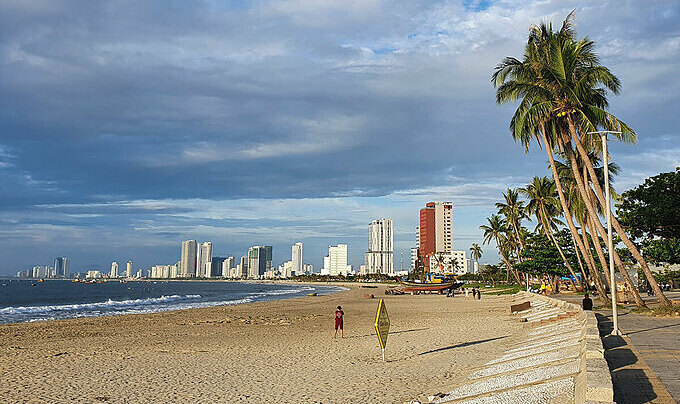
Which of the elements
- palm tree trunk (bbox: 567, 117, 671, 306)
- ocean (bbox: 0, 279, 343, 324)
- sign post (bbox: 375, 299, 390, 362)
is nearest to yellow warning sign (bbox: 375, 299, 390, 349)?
sign post (bbox: 375, 299, 390, 362)

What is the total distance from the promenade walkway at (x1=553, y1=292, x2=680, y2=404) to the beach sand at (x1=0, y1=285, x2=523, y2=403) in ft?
11.6

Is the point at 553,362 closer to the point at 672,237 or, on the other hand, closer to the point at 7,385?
the point at 7,385

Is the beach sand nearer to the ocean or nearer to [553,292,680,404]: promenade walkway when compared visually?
[553,292,680,404]: promenade walkway

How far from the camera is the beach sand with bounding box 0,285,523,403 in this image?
1152cm

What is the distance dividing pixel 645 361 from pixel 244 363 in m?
10.9

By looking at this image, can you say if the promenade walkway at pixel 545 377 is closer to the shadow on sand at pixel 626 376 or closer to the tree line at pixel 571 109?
the shadow on sand at pixel 626 376

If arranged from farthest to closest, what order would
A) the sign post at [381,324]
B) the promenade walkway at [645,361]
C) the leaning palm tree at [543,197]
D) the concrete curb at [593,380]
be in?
the leaning palm tree at [543,197] → the sign post at [381,324] → the promenade walkway at [645,361] → the concrete curb at [593,380]

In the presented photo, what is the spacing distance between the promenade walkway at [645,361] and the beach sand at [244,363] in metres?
3.52

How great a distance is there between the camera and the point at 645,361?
33.3 feet

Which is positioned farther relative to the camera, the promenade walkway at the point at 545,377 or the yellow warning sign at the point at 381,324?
the yellow warning sign at the point at 381,324

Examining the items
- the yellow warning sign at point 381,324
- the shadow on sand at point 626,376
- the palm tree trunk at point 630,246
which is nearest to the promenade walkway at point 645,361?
the shadow on sand at point 626,376

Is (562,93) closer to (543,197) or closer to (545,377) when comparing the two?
(545,377)

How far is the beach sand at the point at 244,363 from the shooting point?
11.5m

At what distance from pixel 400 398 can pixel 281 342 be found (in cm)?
1112
